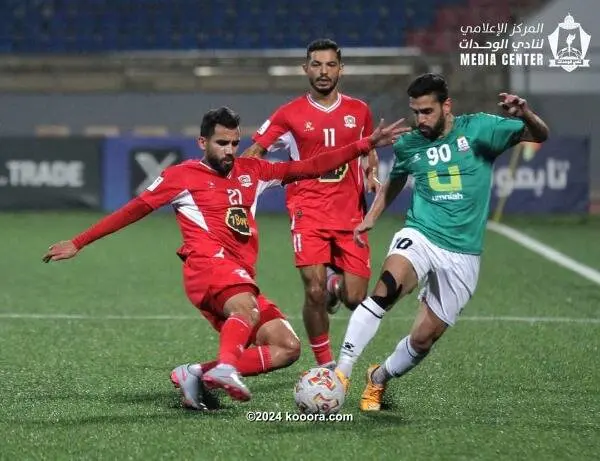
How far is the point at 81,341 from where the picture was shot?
9.58 metres

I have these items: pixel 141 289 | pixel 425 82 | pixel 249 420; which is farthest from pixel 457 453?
pixel 141 289

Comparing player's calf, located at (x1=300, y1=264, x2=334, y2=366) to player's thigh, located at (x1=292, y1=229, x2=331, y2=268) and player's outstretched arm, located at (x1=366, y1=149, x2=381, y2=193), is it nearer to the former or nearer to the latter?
player's thigh, located at (x1=292, y1=229, x2=331, y2=268)

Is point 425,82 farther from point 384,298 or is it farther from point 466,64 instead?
point 466,64

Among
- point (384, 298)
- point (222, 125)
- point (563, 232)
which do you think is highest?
point (222, 125)

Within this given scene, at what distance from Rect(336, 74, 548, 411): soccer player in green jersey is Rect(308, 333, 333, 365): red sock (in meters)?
1.06

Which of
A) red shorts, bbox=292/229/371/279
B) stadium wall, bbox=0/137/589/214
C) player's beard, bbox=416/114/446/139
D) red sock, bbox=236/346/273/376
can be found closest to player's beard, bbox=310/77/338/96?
red shorts, bbox=292/229/371/279

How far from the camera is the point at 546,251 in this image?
16562 millimetres

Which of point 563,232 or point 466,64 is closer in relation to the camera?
point 563,232

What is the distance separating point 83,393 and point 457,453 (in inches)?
99.4

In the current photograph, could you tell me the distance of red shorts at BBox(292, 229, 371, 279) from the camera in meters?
8.41

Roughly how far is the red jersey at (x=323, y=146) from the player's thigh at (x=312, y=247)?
0.17ft

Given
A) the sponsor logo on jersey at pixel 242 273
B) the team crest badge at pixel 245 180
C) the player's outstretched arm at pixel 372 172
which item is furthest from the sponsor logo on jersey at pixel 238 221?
the player's outstretched arm at pixel 372 172

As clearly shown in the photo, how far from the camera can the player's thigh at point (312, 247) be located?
27.5 feet

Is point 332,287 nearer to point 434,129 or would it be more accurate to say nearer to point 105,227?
point 434,129
